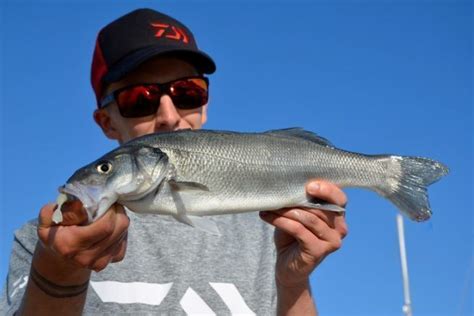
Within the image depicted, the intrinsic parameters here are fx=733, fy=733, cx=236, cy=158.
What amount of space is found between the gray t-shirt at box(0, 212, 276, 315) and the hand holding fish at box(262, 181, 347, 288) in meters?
0.99

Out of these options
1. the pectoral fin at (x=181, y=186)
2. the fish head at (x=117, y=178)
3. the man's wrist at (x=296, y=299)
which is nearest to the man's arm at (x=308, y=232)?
the man's wrist at (x=296, y=299)

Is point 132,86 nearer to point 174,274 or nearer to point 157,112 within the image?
point 157,112

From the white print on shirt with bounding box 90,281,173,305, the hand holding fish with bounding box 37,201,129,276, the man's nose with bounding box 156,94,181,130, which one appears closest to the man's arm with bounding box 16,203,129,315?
→ the hand holding fish with bounding box 37,201,129,276

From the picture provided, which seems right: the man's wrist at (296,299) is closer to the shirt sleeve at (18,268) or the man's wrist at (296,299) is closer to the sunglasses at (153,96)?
the sunglasses at (153,96)

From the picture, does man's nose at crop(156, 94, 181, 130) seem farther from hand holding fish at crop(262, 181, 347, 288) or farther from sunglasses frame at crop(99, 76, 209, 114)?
hand holding fish at crop(262, 181, 347, 288)

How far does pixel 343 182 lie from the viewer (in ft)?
17.8

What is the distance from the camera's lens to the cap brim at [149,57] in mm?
6527

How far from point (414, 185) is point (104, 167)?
242 cm

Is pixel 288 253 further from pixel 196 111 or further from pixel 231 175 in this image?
pixel 196 111

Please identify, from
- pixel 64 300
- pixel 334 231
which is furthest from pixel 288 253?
pixel 64 300

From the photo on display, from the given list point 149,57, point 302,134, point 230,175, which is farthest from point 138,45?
point 230,175

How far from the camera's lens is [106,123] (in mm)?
7129

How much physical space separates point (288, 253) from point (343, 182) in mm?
669

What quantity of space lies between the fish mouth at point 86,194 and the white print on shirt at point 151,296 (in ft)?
5.50
